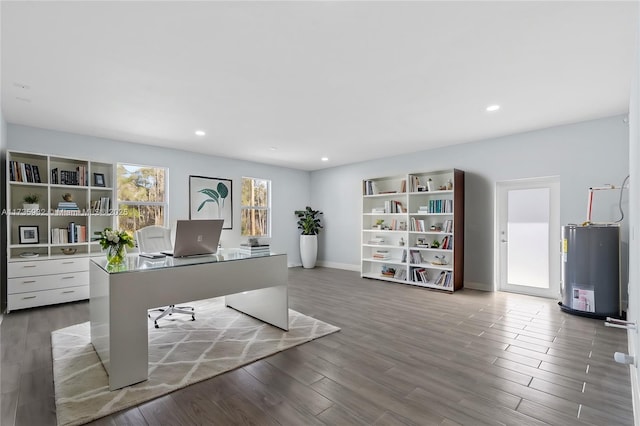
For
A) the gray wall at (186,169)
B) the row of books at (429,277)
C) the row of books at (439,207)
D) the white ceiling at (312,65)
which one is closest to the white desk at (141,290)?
the gray wall at (186,169)

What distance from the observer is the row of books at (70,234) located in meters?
4.35

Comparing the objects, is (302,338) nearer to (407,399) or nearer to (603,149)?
(407,399)

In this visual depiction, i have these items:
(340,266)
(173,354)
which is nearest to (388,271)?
(340,266)

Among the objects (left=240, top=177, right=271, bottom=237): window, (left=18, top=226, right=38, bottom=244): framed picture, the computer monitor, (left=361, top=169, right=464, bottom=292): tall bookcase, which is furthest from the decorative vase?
(left=361, top=169, right=464, bottom=292): tall bookcase

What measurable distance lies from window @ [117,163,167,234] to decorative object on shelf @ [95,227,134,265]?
291 centimetres

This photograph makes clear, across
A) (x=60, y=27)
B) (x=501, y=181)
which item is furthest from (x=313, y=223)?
(x=60, y=27)

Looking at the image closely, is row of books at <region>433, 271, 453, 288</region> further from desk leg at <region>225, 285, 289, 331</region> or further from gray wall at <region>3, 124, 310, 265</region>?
gray wall at <region>3, 124, 310, 265</region>

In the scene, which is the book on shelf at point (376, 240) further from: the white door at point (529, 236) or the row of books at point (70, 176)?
the row of books at point (70, 176)

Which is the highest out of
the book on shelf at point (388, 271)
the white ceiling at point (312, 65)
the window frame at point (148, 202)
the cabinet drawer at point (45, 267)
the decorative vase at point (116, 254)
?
the white ceiling at point (312, 65)

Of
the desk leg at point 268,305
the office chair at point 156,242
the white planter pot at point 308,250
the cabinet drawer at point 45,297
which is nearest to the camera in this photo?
the desk leg at point 268,305

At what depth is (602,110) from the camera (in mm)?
3748

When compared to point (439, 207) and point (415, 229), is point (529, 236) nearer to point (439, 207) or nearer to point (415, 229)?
point (439, 207)

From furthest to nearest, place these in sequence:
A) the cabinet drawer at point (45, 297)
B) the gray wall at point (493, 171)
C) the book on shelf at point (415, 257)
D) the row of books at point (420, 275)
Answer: the book on shelf at point (415, 257)
the row of books at point (420, 275)
the gray wall at point (493, 171)
the cabinet drawer at point (45, 297)

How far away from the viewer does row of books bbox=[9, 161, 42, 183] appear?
3984 mm
